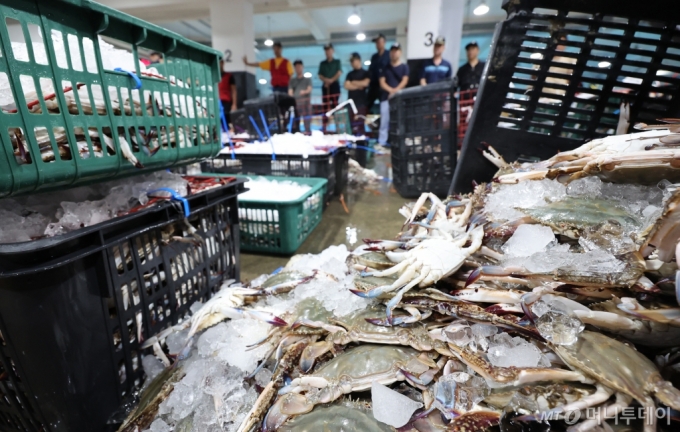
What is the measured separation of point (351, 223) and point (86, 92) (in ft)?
8.73

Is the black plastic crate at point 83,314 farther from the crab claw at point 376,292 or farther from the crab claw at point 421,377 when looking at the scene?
the crab claw at point 421,377

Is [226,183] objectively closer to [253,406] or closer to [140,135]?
[140,135]

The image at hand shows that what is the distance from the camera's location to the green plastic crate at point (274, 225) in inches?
105

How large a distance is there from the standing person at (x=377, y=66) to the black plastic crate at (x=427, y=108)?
15.7 feet

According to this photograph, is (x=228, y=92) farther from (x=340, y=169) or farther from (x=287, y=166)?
(x=287, y=166)

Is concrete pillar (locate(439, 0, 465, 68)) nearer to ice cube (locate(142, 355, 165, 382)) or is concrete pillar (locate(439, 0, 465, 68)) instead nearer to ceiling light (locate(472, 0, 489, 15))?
ceiling light (locate(472, 0, 489, 15))

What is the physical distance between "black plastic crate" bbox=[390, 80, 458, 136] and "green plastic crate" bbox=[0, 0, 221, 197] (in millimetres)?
2827

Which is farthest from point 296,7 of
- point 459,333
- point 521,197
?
point 459,333

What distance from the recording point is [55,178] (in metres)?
1.04

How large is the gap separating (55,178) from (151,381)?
0.87 metres

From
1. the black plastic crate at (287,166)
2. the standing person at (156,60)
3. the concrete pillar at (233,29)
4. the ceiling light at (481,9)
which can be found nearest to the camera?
the standing person at (156,60)

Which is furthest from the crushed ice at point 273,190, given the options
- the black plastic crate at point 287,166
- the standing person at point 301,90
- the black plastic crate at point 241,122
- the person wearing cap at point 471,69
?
the standing person at point 301,90

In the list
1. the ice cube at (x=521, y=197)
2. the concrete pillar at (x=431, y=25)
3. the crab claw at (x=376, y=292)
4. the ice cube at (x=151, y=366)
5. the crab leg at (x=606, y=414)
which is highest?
the concrete pillar at (x=431, y=25)

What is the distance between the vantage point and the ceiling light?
11680 millimetres
